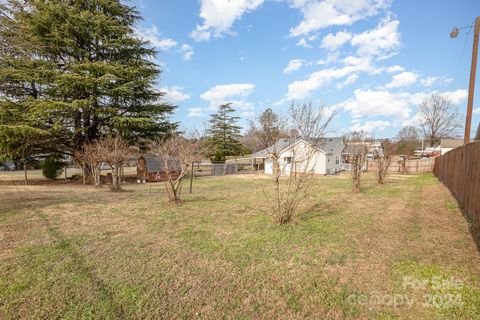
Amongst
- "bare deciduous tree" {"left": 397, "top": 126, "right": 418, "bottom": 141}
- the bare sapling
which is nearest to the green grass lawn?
the bare sapling

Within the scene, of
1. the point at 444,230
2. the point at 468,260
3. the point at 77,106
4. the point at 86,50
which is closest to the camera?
the point at 468,260

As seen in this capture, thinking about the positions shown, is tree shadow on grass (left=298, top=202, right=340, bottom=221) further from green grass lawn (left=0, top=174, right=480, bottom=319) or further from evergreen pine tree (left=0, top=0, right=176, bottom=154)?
evergreen pine tree (left=0, top=0, right=176, bottom=154)

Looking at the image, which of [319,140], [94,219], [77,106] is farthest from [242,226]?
[77,106]

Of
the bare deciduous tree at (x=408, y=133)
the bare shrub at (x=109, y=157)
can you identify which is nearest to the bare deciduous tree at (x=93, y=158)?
the bare shrub at (x=109, y=157)

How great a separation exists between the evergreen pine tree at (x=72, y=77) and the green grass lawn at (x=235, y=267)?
10.7 m

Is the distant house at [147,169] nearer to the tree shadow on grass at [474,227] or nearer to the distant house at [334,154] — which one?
the distant house at [334,154]

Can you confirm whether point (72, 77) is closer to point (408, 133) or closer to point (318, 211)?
point (318, 211)

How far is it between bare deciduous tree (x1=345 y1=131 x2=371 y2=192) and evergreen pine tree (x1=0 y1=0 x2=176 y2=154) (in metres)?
12.4

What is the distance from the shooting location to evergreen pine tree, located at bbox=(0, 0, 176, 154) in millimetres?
13719

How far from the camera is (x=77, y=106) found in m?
14.0

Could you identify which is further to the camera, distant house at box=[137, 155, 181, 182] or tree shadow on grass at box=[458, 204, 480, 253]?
distant house at box=[137, 155, 181, 182]

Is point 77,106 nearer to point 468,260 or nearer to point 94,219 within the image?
point 94,219

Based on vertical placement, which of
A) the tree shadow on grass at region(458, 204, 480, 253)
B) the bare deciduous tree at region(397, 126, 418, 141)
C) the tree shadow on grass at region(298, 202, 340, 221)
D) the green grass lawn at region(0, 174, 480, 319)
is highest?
the bare deciduous tree at region(397, 126, 418, 141)

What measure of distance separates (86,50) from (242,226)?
55.1 feet
